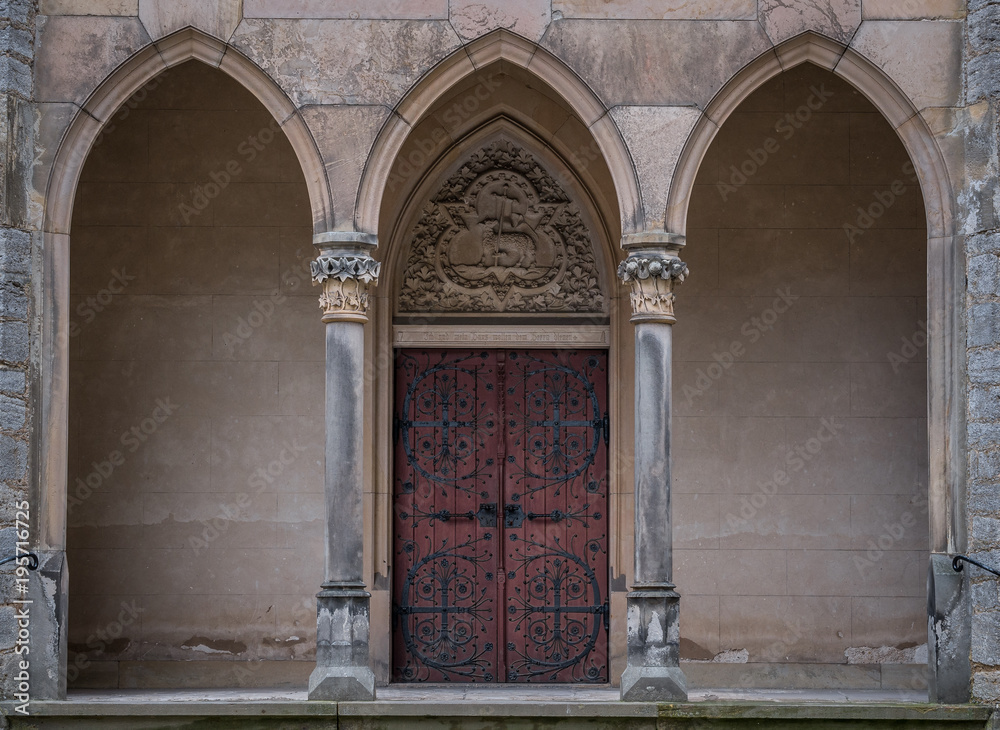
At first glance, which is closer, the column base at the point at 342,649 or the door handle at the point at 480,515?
the column base at the point at 342,649

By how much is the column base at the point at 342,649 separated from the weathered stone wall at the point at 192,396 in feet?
5.70

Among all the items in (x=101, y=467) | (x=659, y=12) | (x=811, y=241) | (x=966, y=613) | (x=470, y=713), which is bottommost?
(x=470, y=713)

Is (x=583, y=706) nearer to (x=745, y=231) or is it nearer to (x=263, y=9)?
(x=745, y=231)

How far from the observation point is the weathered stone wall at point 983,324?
7.64 meters

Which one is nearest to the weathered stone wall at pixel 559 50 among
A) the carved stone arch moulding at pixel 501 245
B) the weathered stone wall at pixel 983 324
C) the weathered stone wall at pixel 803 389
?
the weathered stone wall at pixel 983 324

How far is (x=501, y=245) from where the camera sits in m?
9.73

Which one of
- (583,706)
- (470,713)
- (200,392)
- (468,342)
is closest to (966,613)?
(583,706)

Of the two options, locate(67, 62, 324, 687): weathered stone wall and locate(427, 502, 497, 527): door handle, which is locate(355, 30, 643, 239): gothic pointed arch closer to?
locate(67, 62, 324, 687): weathered stone wall

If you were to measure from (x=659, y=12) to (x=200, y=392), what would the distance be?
4.04m

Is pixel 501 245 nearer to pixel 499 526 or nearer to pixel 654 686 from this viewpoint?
pixel 499 526

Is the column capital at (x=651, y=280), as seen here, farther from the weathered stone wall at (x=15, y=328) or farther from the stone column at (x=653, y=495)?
the weathered stone wall at (x=15, y=328)

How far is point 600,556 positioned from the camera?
376 inches

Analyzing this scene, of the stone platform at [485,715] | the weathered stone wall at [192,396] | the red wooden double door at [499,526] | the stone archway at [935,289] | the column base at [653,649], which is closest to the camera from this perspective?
the stone platform at [485,715]

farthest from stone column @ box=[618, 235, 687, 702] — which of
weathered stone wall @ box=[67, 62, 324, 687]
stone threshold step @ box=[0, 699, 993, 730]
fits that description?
weathered stone wall @ box=[67, 62, 324, 687]
